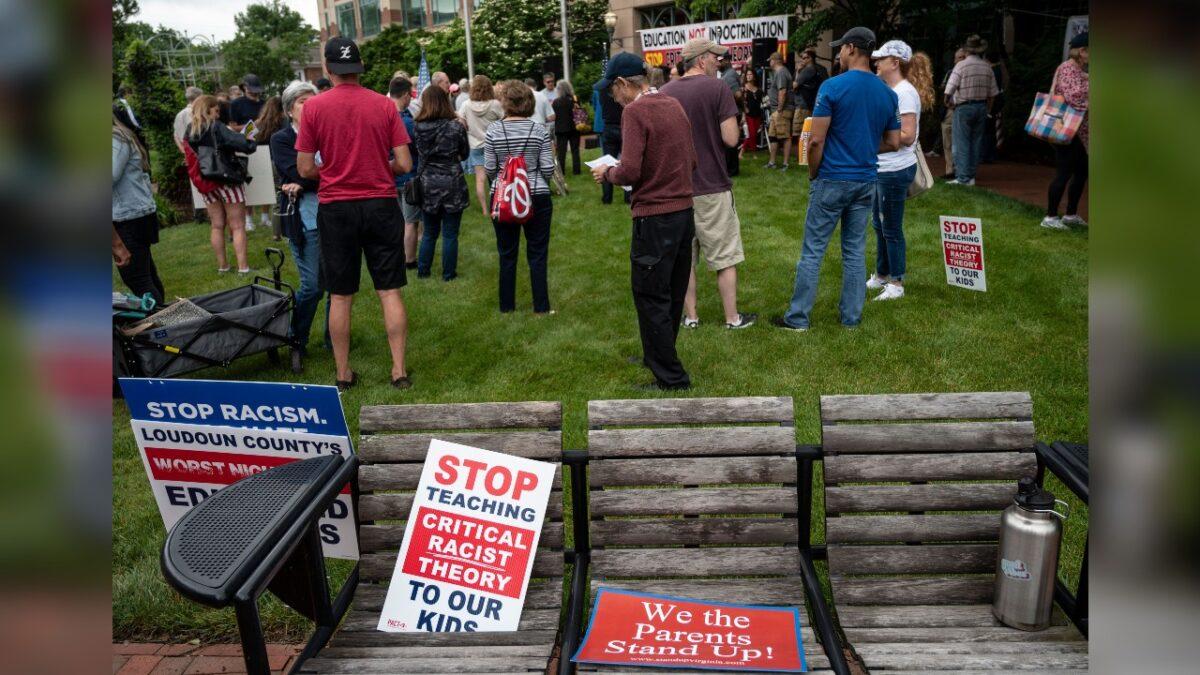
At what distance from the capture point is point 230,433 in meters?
3.38

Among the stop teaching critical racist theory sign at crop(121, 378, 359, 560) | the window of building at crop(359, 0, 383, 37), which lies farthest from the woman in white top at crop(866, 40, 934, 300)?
the window of building at crop(359, 0, 383, 37)

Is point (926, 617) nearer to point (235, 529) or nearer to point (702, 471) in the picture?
point (702, 471)

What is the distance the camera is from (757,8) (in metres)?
19.8

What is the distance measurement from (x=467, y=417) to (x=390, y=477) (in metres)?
0.35

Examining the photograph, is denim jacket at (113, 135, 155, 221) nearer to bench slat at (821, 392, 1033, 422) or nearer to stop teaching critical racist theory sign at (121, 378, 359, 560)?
stop teaching critical racist theory sign at (121, 378, 359, 560)

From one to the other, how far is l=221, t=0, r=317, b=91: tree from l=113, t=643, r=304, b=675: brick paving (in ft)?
211

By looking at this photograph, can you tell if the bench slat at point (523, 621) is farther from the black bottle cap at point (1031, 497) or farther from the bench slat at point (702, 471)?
the black bottle cap at point (1031, 497)

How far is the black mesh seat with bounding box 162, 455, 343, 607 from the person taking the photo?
2.25 meters

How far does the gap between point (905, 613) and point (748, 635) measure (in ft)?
1.85

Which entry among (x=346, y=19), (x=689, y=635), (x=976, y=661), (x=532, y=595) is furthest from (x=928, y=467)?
(x=346, y=19)

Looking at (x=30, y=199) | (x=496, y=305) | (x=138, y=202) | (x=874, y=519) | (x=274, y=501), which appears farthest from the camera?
(x=496, y=305)

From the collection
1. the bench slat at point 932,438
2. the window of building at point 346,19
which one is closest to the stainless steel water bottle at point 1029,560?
the bench slat at point 932,438

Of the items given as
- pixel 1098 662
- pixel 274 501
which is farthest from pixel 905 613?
pixel 1098 662

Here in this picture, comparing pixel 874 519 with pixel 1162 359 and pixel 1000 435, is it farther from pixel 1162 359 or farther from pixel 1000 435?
pixel 1162 359
